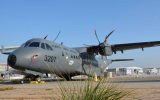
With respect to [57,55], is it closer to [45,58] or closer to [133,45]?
[45,58]

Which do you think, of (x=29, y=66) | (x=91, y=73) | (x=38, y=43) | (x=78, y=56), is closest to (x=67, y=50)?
(x=78, y=56)

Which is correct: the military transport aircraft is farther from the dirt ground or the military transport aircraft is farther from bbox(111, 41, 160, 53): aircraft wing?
the dirt ground

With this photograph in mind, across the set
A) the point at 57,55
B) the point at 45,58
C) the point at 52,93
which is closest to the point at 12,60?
the point at 45,58

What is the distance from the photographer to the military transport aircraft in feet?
82.0

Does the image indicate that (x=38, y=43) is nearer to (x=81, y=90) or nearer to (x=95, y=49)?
(x=95, y=49)

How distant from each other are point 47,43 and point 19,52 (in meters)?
3.73

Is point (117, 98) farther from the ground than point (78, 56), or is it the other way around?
point (78, 56)

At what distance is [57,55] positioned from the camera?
28.8 m

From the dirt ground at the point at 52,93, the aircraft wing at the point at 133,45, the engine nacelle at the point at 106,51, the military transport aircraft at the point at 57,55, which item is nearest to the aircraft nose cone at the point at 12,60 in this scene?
the military transport aircraft at the point at 57,55

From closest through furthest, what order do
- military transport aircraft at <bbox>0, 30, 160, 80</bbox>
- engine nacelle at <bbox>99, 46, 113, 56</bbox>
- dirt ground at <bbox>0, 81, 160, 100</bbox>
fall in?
1. dirt ground at <bbox>0, 81, 160, 100</bbox>
2. military transport aircraft at <bbox>0, 30, 160, 80</bbox>
3. engine nacelle at <bbox>99, 46, 113, 56</bbox>

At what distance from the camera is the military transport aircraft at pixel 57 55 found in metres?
25.0

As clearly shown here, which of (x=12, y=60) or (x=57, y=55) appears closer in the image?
(x=12, y=60)

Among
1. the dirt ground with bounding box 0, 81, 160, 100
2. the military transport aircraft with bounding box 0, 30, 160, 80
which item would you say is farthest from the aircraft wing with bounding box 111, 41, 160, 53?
the dirt ground with bounding box 0, 81, 160, 100

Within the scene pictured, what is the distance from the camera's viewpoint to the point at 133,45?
35156mm
